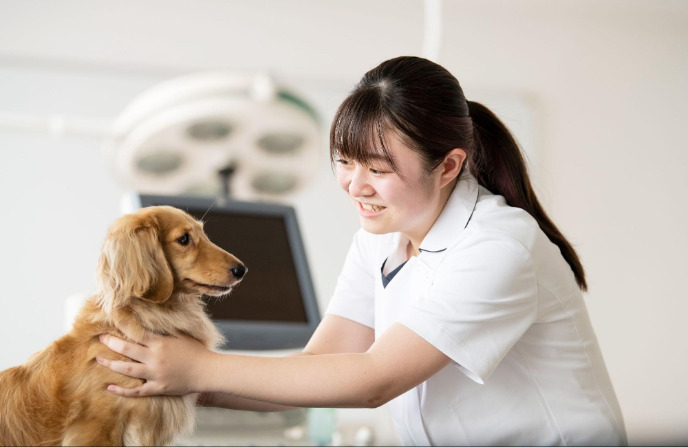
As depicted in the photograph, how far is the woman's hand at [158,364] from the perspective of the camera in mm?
969

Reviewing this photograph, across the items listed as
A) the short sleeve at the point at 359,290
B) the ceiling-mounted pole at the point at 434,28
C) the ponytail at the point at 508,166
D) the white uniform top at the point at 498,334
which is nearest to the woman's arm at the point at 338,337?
the short sleeve at the point at 359,290

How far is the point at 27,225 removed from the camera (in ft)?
8.58

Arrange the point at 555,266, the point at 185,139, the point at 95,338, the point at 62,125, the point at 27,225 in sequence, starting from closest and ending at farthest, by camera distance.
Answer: the point at 95,338 < the point at 555,266 < the point at 185,139 < the point at 62,125 < the point at 27,225

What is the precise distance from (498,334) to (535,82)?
8.94 ft

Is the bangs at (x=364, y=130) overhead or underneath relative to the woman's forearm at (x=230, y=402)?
overhead

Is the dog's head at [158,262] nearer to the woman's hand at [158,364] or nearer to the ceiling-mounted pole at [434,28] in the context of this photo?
the woman's hand at [158,364]

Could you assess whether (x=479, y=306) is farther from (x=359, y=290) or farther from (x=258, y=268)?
(x=258, y=268)

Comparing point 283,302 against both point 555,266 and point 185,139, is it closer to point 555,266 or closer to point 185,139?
point 185,139

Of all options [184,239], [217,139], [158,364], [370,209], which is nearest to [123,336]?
[158,364]

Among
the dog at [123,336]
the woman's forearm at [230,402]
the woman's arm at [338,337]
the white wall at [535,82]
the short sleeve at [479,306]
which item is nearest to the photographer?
the dog at [123,336]

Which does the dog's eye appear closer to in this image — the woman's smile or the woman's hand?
the woman's hand

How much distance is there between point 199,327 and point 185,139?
0.60 metres

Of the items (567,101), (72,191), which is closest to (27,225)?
(72,191)

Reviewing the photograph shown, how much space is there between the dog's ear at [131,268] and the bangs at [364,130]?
341 mm
